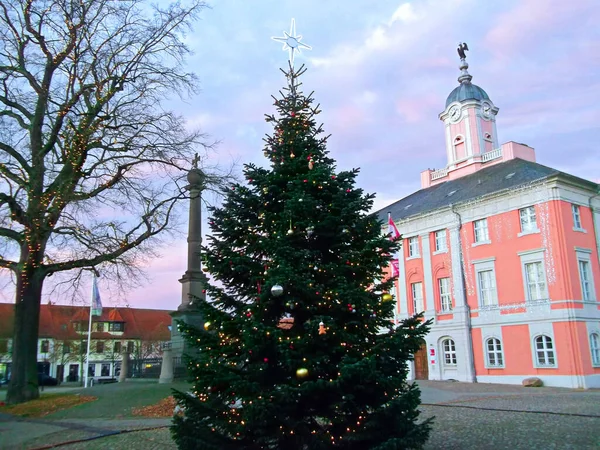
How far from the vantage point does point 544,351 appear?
27719 millimetres

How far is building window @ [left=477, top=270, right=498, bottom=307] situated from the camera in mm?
30562

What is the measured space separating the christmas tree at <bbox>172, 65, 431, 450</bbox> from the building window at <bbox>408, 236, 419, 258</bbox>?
2843cm

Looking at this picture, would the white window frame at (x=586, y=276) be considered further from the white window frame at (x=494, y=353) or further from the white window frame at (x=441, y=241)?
the white window frame at (x=441, y=241)

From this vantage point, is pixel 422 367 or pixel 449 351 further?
pixel 422 367

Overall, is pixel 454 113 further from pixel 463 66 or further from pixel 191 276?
pixel 191 276

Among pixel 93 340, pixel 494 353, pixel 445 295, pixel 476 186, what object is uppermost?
pixel 476 186

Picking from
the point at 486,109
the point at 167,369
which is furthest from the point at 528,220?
the point at 167,369

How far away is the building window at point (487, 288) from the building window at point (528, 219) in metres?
3.24

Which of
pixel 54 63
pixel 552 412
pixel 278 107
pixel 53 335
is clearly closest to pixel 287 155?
pixel 278 107

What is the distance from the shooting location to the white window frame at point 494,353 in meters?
29.8

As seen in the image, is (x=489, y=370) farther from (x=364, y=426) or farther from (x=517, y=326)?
(x=364, y=426)

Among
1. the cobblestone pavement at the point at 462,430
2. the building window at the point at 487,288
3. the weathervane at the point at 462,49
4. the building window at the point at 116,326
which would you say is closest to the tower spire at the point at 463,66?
the weathervane at the point at 462,49

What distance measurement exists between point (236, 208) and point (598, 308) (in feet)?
87.6

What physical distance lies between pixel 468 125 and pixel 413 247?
1013cm
